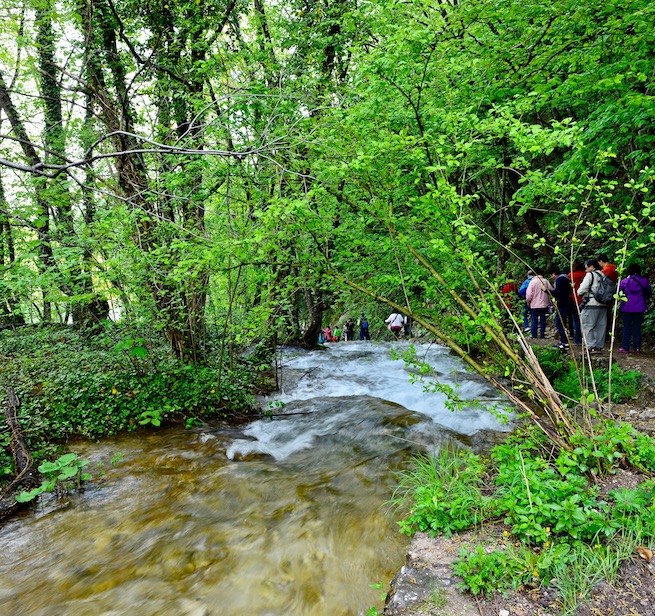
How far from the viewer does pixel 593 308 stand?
8453 millimetres

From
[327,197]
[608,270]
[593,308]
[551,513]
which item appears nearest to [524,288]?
[608,270]

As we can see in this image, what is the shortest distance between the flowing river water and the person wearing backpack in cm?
344

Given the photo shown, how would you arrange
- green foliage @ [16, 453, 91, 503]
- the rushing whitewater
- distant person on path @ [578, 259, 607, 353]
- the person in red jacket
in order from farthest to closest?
1. the person in red jacket
2. distant person on path @ [578, 259, 607, 353]
3. the rushing whitewater
4. green foliage @ [16, 453, 91, 503]

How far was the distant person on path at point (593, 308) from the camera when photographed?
326 inches

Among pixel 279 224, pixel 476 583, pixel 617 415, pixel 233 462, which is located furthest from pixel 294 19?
pixel 476 583

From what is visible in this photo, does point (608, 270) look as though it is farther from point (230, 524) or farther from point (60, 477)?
point (60, 477)

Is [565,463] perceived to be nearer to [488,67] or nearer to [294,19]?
[488,67]

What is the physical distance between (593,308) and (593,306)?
57mm

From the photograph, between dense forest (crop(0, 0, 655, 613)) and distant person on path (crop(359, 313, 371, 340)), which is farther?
distant person on path (crop(359, 313, 371, 340))

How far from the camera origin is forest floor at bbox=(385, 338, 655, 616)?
8.64ft

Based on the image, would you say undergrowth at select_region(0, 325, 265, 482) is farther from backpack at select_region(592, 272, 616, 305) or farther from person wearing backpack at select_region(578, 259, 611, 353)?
backpack at select_region(592, 272, 616, 305)

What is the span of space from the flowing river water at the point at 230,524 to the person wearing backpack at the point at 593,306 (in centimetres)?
344

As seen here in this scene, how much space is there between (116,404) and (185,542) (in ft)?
13.5

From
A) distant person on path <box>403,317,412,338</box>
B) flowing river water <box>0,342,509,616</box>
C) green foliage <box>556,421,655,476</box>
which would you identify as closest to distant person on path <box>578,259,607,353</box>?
flowing river water <box>0,342,509,616</box>
